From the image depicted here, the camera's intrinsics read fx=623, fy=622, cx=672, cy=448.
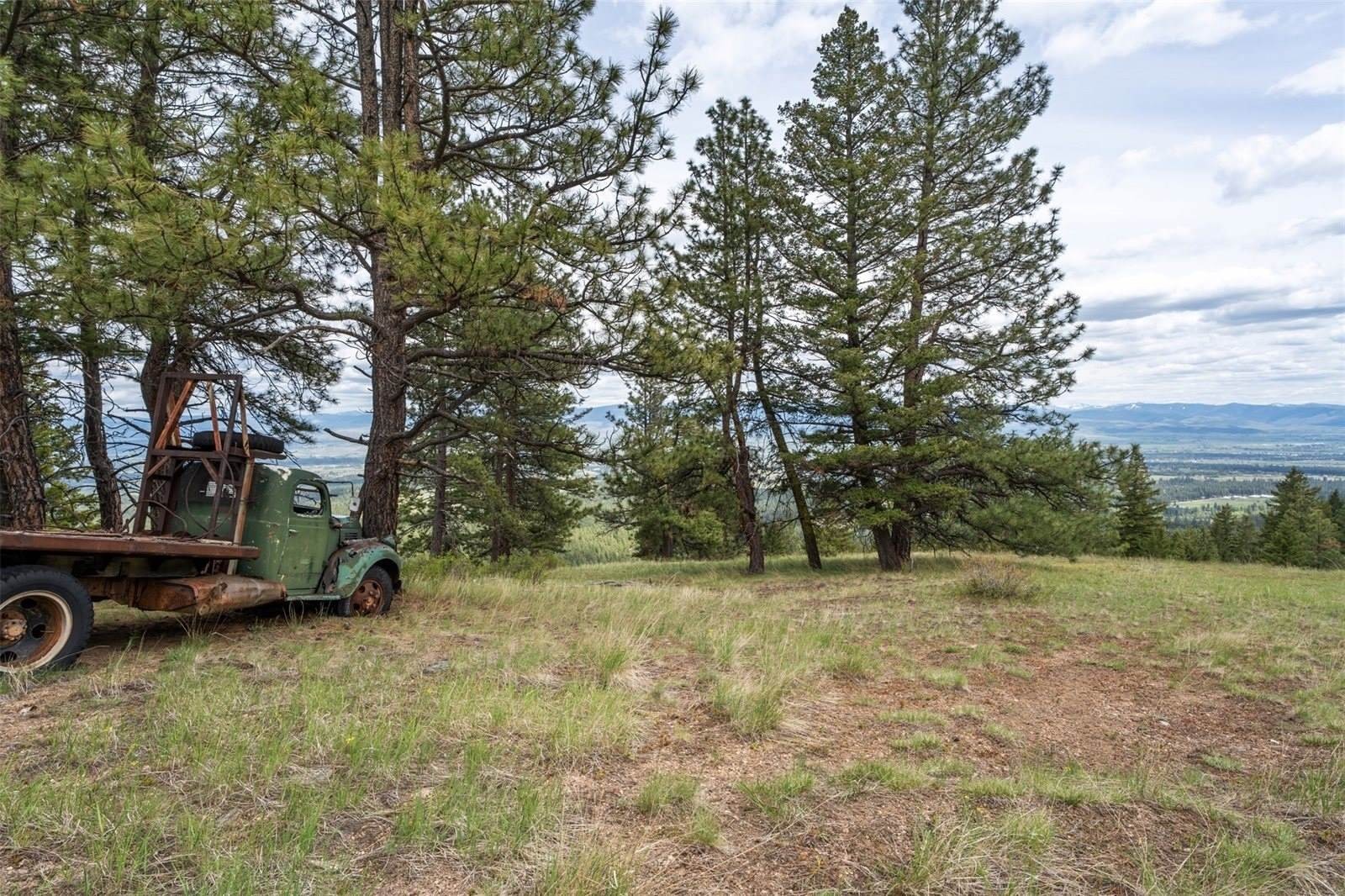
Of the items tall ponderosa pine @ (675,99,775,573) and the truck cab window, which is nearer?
the truck cab window

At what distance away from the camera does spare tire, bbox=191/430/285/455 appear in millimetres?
6055

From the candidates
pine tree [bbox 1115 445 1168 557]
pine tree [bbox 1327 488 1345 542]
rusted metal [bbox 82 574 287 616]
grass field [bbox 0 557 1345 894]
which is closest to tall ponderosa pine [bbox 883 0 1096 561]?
grass field [bbox 0 557 1345 894]

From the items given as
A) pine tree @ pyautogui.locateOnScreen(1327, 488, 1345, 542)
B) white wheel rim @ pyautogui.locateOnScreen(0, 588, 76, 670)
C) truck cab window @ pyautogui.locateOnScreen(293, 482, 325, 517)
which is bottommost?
pine tree @ pyautogui.locateOnScreen(1327, 488, 1345, 542)

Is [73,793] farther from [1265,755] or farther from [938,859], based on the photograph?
[1265,755]

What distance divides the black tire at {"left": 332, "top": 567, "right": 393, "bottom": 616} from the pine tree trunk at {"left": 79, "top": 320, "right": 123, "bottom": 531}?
3924 millimetres

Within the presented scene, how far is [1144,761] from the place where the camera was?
402 cm

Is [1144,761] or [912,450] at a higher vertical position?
[912,450]

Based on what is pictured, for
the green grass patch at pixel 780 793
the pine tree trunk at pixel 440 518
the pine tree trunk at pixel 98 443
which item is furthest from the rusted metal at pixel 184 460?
the pine tree trunk at pixel 440 518

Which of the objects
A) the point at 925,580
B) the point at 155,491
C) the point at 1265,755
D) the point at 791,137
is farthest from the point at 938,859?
the point at 791,137

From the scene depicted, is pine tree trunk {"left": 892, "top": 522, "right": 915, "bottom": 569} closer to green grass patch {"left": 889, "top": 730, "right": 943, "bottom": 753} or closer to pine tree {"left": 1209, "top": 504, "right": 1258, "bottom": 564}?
green grass patch {"left": 889, "top": 730, "right": 943, "bottom": 753}

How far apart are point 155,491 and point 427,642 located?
3.16m

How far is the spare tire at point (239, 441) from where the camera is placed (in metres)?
6.05

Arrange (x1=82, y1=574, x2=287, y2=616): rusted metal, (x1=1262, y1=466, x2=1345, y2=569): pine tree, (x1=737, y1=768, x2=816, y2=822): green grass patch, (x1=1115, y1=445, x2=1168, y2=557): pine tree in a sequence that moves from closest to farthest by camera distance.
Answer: (x1=737, y1=768, x2=816, y2=822): green grass patch < (x1=82, y1=574, x2=287, y2=616): rusted metal < (x1=1262, y1=466, x2=1345, y2=569): pine tree < (x1=1115, y1=445, x2=1168, y2=557): pine tree

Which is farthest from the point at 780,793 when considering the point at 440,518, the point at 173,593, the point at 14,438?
the point at 440,518
